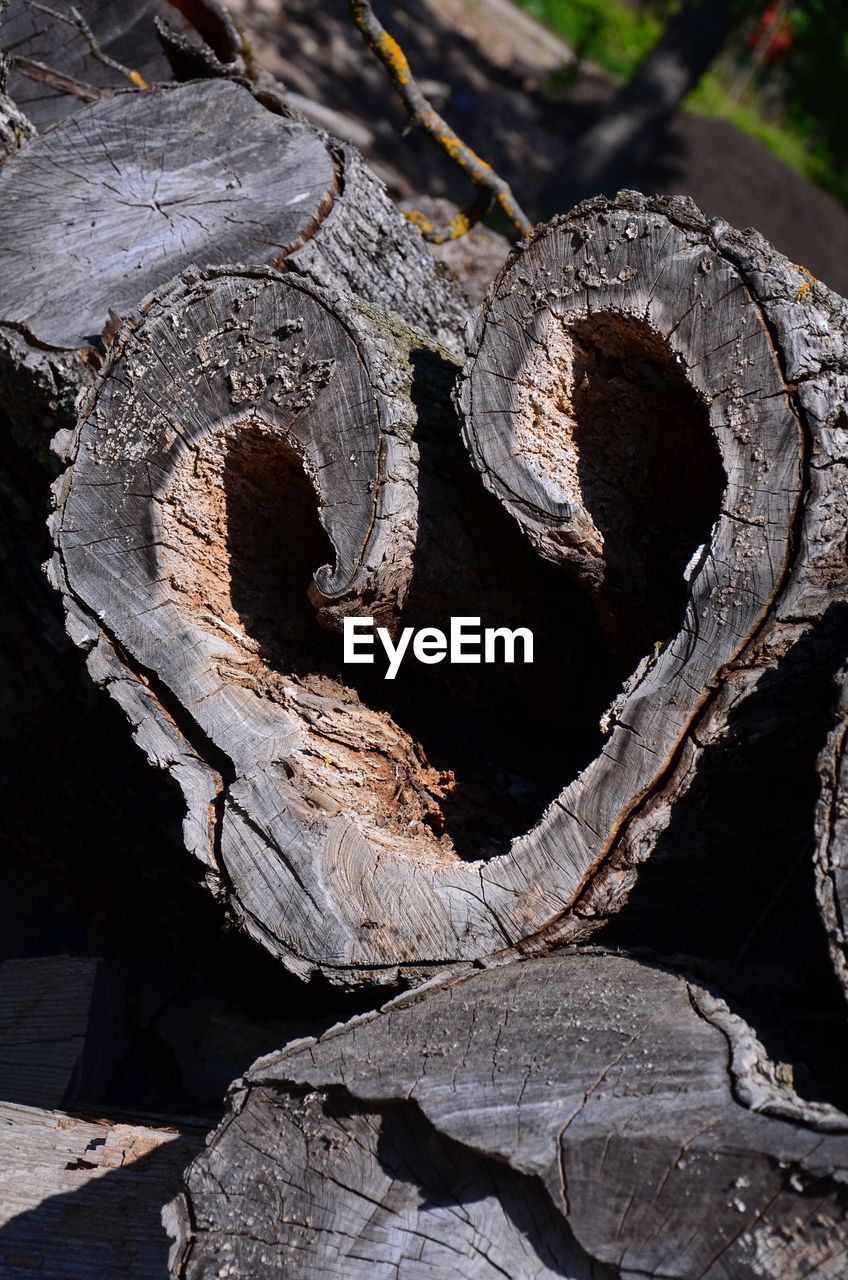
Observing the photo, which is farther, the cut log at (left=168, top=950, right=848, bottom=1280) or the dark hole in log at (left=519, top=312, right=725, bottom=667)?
the dark hole in log at (left=519, top=312, right=725, bottom=667)

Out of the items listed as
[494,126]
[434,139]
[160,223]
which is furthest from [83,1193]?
[494,126]

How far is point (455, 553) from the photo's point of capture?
2.09 m

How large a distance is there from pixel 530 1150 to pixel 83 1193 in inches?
37.6

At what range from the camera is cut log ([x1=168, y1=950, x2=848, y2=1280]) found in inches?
50.3

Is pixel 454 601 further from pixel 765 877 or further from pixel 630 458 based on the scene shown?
pixel 765 877

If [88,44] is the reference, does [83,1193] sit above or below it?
below

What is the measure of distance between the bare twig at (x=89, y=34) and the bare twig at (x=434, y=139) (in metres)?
0.73

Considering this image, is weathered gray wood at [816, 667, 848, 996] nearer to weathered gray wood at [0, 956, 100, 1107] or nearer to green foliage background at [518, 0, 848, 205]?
weathered gray wood at [0, 956, 100, 1107]

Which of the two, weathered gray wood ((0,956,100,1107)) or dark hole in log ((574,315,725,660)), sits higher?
dark hole in log ((574,315,725,660))

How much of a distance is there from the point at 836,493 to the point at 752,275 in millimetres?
379

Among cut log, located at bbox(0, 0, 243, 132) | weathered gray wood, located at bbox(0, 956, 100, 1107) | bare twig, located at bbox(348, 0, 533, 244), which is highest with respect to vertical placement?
bare twig, located at bbox(348, 0, 533, 244)

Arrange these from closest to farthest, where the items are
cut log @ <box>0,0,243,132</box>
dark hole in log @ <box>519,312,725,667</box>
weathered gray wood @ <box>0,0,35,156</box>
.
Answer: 1. dark hole in log @ <box>519,312,725,667</box>
2. weathered gray wood @ <box>0,0,35,156</box>
3. cut log @ <box>0,0,243,132</box>

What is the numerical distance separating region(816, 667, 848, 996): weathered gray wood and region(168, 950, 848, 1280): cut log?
0.20m

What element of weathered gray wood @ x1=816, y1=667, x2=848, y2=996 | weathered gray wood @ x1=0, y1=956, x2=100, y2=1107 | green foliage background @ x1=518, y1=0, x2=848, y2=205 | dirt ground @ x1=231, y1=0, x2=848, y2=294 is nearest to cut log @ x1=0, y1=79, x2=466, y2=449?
weathered gray wood @ x1=0, y1=956, x2=100, y2=1107
